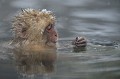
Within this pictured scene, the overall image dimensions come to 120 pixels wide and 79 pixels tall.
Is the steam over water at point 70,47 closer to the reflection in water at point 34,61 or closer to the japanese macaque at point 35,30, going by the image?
the reflection in water at point 34,61

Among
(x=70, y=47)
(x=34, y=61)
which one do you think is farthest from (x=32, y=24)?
(x=34, y=61)

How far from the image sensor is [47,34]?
6.66m

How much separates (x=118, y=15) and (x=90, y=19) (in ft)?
1.87

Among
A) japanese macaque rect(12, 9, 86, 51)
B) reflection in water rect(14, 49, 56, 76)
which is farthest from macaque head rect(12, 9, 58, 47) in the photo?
reflection in water rect(14, 49, 56, 76)

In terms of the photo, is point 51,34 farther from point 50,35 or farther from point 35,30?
point 35,30

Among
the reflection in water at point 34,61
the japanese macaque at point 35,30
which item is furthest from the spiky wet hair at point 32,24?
the reflection in water at point 34,61

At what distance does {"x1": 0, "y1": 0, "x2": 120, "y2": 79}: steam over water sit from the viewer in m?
5.14

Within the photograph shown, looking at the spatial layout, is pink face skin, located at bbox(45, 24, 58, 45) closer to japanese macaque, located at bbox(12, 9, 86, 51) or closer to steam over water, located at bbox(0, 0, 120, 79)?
japanese macaque, located at bbox(12, 9, 86, 51)

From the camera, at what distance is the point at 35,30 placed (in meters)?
6.59

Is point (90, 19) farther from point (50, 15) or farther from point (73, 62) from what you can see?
point (73, 62)

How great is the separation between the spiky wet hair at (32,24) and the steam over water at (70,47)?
0.86 ft

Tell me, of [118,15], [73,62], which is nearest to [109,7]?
[118,15]

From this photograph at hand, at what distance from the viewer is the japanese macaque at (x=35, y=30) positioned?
6590mm

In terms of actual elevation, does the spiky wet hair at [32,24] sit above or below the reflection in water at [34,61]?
above
